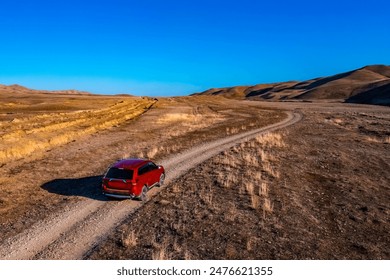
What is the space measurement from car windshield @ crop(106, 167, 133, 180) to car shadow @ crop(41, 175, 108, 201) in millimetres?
1513

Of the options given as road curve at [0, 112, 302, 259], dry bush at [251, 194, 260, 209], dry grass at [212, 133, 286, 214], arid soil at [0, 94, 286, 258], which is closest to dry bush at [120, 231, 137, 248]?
road curve at [0, 112, 302, 259]

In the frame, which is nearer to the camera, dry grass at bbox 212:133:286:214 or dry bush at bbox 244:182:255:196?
dry grass at bbox 212:133:286:214

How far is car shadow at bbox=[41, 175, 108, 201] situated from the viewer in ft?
62.0

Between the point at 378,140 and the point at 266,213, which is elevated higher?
the point at 266,213

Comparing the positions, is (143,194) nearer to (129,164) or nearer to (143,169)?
(143,169)

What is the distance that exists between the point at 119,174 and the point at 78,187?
4.28m

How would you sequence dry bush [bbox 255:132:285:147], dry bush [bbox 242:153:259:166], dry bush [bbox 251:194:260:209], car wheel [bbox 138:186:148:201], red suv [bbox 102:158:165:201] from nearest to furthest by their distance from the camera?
red suv [bbox 102:158:165:201] → dry bush [bbox 251:194:260:209] → car wheel [bbox 138:186:148:201] → dry bush [bbox 242:153:259:166] → dry bush [bbox 255:132:285:147]

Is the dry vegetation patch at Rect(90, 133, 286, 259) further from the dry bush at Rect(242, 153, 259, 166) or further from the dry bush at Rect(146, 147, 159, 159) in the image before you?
the dry bush at Rect(146, 147, 159, 159)

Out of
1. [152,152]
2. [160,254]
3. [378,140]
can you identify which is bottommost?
[152,152]

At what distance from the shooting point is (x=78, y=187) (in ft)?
66.5

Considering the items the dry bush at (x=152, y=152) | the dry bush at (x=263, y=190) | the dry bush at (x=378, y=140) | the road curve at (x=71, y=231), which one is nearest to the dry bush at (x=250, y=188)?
the dry bush at (x=263, y=190)

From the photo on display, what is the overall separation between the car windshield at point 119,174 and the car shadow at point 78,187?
4.96ft

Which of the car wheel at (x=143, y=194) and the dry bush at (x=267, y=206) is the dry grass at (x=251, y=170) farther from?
the car wheel at (x=143, y=194)

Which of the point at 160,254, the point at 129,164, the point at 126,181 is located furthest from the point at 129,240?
the point at 129,164
